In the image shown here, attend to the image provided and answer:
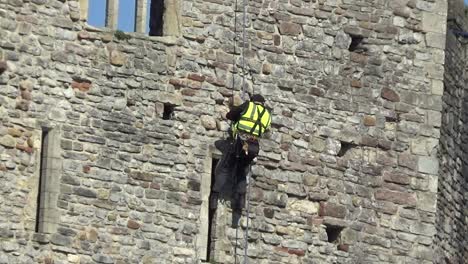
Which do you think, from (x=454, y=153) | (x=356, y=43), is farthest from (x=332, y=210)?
(x=454, y=153)

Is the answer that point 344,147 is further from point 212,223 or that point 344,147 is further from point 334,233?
point 212,223

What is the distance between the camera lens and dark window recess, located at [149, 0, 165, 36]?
30.1 meters

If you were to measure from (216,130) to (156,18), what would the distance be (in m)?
1.38

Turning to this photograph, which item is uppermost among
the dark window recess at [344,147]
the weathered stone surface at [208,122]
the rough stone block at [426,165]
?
the weathered stone surface at [208,122]

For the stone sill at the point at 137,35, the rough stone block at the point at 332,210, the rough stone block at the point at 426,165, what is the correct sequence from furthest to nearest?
the rough stone block at the point at 426,165, the rough stone block at the point at 332,210, the stone sill at the point at 137,35

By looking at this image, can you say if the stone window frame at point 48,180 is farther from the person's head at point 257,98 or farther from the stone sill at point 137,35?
the person's head at point 257,98

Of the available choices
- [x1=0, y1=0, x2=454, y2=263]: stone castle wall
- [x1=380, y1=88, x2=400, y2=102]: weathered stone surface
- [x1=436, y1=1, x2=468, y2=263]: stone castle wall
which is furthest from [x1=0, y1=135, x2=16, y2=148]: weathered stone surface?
[x1=436, y1=1, x2=468, y2=263]: stone castle wall

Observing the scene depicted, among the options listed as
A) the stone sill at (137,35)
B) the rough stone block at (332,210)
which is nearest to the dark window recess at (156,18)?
the stone sill at (137,35)

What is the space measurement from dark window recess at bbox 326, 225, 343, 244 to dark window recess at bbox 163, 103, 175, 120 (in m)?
2.27

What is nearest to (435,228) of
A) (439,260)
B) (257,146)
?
(439,260)

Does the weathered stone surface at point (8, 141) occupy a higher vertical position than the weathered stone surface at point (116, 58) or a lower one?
lower

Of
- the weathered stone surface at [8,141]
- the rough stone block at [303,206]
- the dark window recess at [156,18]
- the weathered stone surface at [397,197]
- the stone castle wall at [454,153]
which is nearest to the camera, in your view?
the weathered stone surface at [8,141]

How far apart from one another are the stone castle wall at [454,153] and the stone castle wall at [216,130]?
2.28 feet

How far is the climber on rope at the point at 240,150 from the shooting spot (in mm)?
29875
